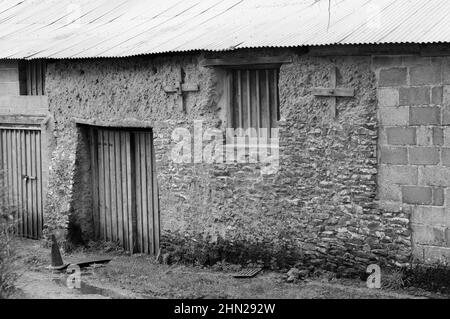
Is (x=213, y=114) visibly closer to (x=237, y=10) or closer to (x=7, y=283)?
(x=237, y=10)

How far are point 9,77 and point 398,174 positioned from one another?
7049 mm

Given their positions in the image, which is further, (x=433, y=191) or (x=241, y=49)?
(x=241, y=49)

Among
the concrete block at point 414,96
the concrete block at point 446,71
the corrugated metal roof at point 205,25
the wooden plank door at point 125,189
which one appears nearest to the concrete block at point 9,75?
the corrugated metal roof at point 205,25

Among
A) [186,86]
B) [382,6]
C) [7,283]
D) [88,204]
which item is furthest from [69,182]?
[382,6]

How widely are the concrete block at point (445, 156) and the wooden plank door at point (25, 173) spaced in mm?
6780

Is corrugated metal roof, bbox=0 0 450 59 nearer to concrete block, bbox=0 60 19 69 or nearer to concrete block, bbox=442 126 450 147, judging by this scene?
concrete block, bbox=0 60 19 69

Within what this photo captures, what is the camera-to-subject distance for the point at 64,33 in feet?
→ 44.0

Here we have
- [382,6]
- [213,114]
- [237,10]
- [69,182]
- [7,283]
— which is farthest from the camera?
[69,182]

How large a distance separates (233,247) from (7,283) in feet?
11.0

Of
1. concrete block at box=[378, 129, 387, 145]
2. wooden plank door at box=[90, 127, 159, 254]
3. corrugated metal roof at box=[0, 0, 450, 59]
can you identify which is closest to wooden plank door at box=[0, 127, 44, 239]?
wooden plank door at box=[90, 127, 159, 254]

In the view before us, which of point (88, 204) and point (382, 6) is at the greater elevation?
point (382, 6)

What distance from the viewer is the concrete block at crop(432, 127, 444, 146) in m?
9.07

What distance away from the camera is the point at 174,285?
995 cm

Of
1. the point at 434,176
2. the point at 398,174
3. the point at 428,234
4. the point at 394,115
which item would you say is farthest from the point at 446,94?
the point at 428,234
